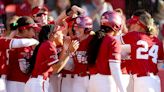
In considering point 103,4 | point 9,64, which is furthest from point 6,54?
point 103,4

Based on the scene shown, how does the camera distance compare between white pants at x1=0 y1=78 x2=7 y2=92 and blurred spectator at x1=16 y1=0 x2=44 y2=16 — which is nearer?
white pants at x1=0 y1=78 x2=7 y2=92

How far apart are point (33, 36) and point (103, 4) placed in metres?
4.10

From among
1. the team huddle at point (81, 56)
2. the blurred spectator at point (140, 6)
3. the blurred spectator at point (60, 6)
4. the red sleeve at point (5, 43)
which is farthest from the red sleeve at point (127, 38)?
the blurred spectator at point (140, 6)

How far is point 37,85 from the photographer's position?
7.81 m

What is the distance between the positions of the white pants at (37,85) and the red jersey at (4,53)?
25.8 inches

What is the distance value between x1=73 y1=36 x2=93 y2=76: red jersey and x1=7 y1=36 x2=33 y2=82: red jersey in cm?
64

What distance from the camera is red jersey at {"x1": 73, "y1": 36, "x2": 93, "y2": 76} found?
26.9 ft

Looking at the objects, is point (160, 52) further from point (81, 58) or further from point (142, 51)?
point (81, 58)

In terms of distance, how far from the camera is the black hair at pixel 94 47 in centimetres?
788

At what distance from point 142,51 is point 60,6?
4.67 metres

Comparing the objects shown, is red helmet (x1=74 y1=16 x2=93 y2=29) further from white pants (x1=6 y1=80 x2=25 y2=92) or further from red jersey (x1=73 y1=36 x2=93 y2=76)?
white pants (x1=6 y1=80 x2=25 y2=92)

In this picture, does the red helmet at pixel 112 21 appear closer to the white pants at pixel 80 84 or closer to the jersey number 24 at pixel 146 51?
the jersey number 24 at pixel 146 51

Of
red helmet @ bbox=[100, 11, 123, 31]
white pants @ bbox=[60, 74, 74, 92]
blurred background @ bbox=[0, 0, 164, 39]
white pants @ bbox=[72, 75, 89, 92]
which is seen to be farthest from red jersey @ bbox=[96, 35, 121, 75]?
blurred background @ bbox=[0, 0, 164, 39]

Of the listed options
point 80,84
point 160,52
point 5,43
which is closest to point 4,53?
point 5,43
